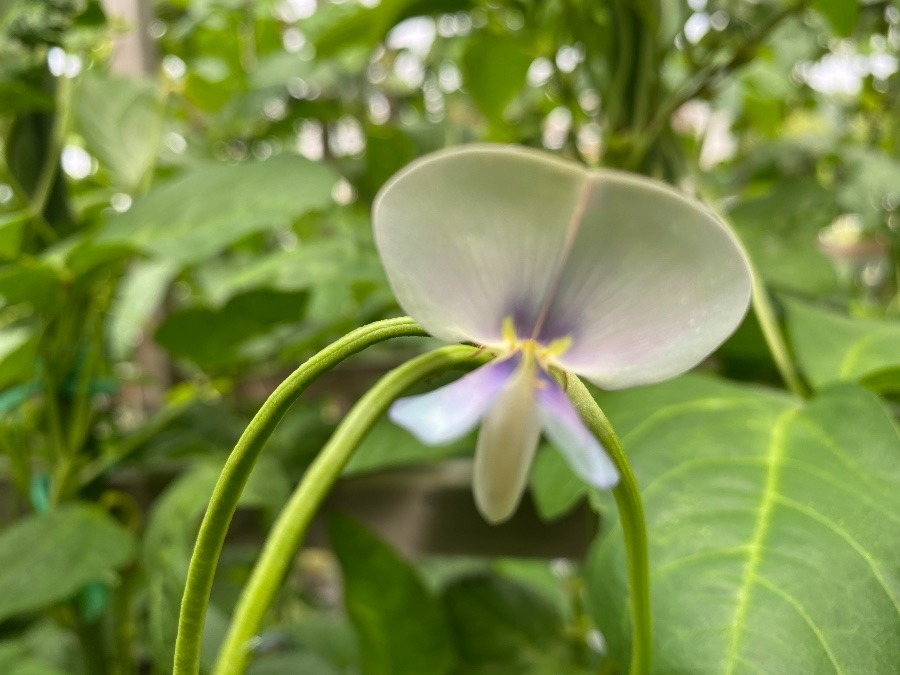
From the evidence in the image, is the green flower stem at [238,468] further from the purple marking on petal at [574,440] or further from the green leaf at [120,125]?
the green leaf at [120,125]

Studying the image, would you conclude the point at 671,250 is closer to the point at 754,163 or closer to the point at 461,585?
the point at 461,585

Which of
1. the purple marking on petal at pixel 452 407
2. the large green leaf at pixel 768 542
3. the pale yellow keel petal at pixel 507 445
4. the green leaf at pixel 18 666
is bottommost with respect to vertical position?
the green leaf at pixel 18 666

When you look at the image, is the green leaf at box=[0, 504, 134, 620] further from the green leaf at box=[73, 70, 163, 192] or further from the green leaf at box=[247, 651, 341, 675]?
the green leaf at box=[73, 70, 163, 192]

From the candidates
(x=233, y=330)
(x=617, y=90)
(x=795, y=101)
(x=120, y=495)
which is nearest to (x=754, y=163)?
(x=795, y=101)

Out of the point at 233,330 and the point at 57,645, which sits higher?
the point at 233,330

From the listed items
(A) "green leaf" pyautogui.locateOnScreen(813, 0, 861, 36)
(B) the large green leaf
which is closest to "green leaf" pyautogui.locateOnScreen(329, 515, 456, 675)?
(B) the large green leaf

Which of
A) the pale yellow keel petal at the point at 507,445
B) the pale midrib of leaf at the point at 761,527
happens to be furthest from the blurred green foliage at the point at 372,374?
the pale yellow keel petal at the point at 507,445

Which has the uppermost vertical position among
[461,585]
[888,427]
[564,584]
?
[888,427]
